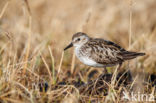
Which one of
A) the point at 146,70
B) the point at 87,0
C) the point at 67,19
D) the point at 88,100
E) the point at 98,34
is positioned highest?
the point at 87,0

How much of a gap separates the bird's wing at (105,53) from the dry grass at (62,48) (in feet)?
1.28

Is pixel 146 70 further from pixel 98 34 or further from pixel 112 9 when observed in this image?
pixel 112 9

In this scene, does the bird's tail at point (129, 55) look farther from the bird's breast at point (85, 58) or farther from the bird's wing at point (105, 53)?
the bird's breast at point (85, 58)

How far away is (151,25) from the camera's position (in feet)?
40.1

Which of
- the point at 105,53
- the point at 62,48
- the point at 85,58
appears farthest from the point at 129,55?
the point at 62,48

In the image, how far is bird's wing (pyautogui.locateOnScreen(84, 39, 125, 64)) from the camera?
6.62 metres

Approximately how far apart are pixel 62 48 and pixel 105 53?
266 centimetres

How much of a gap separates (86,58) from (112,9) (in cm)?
638

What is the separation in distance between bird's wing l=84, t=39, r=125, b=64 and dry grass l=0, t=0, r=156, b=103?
0.39 metres

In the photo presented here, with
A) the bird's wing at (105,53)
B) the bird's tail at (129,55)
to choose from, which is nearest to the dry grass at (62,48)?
the bird's tail at (129,55)

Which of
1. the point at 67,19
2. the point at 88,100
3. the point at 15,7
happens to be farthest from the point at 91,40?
the point at 15,7

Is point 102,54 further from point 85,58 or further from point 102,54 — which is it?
point 85,58

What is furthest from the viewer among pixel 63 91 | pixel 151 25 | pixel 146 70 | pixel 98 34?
pixel 151 25

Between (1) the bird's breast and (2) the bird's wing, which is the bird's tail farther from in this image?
(1) the bird's breast
